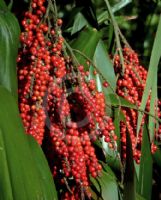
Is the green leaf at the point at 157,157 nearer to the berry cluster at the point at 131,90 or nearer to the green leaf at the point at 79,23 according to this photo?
the berry cluster at the point at 131,90

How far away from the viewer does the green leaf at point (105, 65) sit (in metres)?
1.20

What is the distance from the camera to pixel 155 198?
7.32 feet

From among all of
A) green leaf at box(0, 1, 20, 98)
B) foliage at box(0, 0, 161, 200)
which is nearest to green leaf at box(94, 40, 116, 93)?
foliage at box(0, 0, 161, 200)

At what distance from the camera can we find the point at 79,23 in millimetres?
1449

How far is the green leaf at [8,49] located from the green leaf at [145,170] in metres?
0.32

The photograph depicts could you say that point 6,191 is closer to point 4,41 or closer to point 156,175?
point 4,41

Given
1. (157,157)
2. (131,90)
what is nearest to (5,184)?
(131,90)

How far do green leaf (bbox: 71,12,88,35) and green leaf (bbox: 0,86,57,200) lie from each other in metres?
0.61

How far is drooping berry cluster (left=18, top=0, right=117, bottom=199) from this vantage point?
95 cm

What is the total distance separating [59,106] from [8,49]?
0.52 feet

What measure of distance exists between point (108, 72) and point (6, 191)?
481 millimetres

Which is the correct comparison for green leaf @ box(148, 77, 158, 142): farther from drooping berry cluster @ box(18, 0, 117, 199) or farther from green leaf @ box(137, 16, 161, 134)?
drooping berry cluster @ box(18, 0, 117, 199)

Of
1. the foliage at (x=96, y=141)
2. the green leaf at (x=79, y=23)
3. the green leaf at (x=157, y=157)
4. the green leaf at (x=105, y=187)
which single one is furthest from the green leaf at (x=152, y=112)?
the green leaf at (x=79, y=23)

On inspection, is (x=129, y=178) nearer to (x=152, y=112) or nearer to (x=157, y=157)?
(x=152, y=112)
